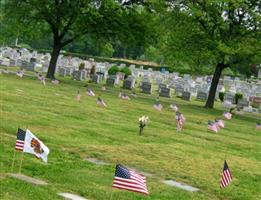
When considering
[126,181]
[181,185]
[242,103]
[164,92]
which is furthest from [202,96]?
[126,181]

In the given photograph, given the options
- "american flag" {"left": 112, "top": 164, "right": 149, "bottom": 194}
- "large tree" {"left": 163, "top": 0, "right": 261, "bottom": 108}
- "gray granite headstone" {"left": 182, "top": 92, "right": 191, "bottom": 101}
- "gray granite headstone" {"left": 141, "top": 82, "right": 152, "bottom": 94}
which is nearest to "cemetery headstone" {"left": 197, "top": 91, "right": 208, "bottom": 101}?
"gray granite headstone" {"left": 182, "top": 92, "right": 191, "bottom": 101}

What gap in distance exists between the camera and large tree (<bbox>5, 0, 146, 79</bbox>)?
117ft

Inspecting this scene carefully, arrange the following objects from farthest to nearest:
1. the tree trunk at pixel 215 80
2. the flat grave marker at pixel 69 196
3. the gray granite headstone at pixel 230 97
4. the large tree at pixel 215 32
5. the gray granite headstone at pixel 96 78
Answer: the gray granite headstone at pixel 96 78, the gray granite headstone at pixel 230 97, the tree trunk at pixel 215 80, the large tree at pixel 215 32, the flat grave marker at pixel 69 196

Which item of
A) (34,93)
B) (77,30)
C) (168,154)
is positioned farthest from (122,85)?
(168,154)

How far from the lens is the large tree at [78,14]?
117ft

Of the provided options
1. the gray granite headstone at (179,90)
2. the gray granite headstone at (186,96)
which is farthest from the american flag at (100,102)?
the gray granite headstone at (179,90)

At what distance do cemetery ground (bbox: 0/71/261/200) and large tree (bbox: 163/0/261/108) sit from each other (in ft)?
22.8

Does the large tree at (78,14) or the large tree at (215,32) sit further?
the large tree at (78,14)

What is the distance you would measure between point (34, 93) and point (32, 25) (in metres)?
13.9

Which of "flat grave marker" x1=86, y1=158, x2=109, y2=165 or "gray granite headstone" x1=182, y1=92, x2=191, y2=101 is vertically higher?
"gray granite headstone" x1=182, y1=92, x2=191, y2=101

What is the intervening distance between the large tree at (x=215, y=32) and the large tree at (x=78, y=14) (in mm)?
3584

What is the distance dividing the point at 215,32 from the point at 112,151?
20316 mm

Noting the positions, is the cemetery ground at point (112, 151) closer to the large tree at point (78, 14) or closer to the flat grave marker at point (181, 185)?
the flat grave marker at point (181, 185)

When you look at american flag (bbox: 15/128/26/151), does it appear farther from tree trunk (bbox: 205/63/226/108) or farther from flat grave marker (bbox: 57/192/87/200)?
tree trunk (bbox: 205/63/226/108)
